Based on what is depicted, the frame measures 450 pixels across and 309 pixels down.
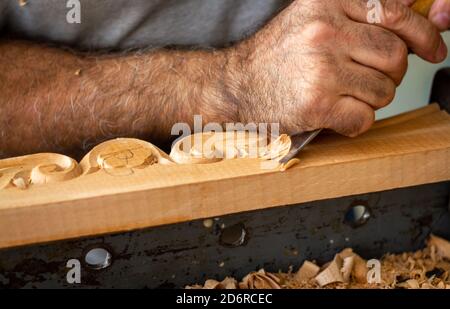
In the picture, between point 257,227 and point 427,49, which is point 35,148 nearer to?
point 257,227

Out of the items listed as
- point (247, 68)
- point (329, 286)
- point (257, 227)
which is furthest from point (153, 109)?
point (329, 286)

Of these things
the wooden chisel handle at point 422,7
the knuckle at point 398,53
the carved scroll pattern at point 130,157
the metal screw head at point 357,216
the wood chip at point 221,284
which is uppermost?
the wooden chisel handle at point 422,7

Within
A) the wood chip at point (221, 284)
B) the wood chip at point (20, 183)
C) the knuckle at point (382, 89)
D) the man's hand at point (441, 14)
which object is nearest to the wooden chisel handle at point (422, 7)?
the man's hand at point (441, 14)

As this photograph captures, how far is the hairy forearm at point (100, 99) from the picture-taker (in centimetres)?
97

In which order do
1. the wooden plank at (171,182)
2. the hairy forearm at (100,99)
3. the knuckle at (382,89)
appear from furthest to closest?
1. the hairy forearm at (100,99)
2. the knuckle at (382,89)
3. the wooden plank at (171,182)

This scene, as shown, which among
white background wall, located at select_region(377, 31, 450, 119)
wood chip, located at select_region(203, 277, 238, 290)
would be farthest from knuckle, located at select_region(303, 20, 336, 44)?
white background wall, located at select_region(377, 31, 450, 119)

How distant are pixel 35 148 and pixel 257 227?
42 centimetres

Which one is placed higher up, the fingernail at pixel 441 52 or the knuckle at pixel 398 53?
the fingernail at pixel 441 52

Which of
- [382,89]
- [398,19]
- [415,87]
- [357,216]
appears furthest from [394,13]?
[415,87]

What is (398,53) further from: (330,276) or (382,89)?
(330,276)

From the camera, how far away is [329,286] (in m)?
0.91

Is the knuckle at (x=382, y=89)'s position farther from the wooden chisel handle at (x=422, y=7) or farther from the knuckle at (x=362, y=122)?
the wooden chisel handle at (x=422, y=7)

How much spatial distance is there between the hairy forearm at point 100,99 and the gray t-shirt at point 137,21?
7 cm

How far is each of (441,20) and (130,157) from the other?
53 centimetres
